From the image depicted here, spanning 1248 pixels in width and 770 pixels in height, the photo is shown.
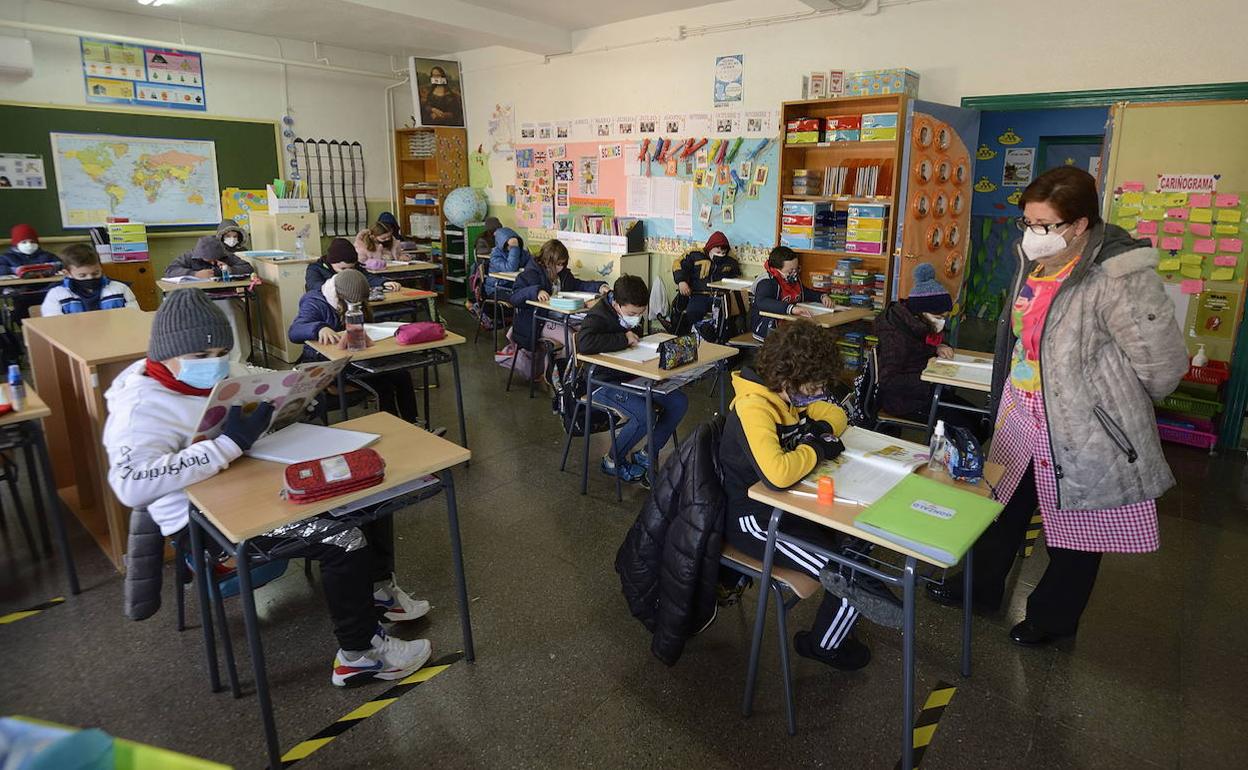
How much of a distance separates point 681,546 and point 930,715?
96 cm

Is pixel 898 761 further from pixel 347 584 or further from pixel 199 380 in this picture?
pixel 199 380

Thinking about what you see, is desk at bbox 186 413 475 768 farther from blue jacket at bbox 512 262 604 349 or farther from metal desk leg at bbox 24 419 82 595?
blue jacket at bbox 512 262 604 349

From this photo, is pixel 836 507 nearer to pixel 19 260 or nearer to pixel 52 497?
pixel 52 497

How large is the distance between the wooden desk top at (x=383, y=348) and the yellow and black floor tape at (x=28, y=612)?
4.76 ft

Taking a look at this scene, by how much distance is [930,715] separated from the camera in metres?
2.23

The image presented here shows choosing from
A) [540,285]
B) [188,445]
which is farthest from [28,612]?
[540,285]

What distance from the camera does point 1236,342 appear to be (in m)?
4.52

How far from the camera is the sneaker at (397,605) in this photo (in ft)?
8.74

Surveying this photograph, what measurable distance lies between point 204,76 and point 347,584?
8.19 m

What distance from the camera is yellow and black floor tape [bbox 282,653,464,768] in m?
2.08

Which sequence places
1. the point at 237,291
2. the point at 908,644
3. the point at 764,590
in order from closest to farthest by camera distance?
the point at 908,644 < the point at 764,590 < the point at 237,291

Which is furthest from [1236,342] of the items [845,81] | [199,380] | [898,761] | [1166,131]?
[199,380]

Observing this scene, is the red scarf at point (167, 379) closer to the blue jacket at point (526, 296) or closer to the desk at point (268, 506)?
the desk at point (268, 506)

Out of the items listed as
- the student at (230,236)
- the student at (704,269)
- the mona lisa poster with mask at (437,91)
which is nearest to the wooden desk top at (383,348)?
the student at (704,269)
